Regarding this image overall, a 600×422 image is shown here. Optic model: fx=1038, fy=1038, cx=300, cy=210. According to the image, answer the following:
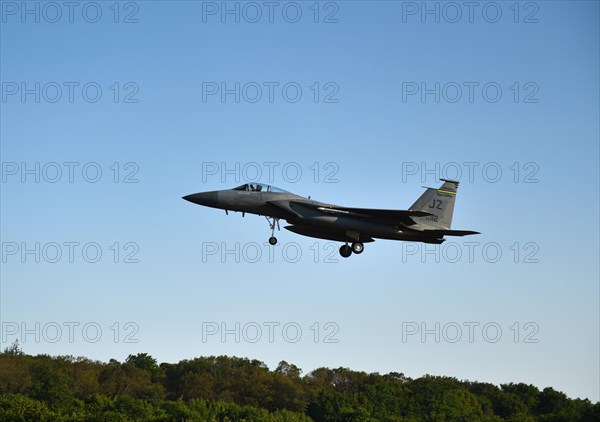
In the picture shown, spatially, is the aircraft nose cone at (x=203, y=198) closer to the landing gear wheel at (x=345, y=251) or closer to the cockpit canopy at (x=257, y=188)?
the cockpit canopy at (x=257, y=188)

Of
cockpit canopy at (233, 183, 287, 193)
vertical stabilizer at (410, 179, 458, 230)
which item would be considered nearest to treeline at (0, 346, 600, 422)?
vertical stabilizer at (410, 179, 458, 230)

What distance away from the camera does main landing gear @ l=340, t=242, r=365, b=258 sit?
52.9 meters

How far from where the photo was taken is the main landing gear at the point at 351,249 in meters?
52.9

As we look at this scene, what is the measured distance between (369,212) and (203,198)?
8249 millimetres

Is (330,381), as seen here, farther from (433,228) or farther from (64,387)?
(433,228)

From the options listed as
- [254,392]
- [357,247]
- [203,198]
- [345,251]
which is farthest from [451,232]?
[254,392]

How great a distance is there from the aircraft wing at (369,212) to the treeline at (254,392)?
6456cm

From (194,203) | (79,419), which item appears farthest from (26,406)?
(194,203)

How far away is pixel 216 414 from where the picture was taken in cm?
11700

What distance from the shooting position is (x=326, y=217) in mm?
51250

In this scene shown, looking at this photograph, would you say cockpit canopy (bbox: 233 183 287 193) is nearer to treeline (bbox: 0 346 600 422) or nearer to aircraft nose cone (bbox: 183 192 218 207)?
aircraft nose cone (bbox: 183 192 218 207)

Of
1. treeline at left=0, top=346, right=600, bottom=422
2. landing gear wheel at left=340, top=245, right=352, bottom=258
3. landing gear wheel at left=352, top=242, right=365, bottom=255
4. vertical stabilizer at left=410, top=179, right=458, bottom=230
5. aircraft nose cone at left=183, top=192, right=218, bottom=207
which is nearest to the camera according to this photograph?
aircraft nose cone at left=183, top=192, right=218, bottom=207

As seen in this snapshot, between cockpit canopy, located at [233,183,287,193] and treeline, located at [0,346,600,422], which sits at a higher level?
cockpit canopy, located at [233,183,287,193]

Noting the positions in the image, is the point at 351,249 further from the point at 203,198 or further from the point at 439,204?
the point at 203,198
